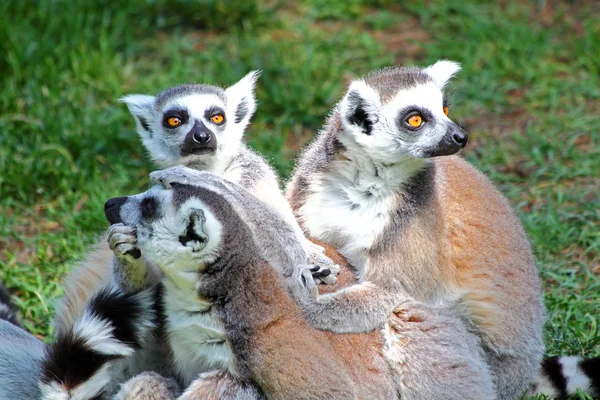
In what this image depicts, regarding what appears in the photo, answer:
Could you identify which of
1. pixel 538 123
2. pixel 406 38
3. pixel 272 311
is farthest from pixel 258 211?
pixel 406 38

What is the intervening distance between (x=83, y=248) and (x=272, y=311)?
2.57 metres

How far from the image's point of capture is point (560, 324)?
5375mm

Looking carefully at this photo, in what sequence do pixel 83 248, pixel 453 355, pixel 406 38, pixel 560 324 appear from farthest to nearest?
pixel 406 38 < pixel 83 248 < pixel 560 324 < pixel 453 355

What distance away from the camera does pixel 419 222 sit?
4445 mm

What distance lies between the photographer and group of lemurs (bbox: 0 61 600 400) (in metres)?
3.88

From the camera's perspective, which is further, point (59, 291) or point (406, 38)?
point (406, 38)

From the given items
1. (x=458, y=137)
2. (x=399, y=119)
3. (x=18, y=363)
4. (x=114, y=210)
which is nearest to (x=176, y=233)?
(x=114, y=210)

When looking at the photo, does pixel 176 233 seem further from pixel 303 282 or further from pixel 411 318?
pixel 411 318

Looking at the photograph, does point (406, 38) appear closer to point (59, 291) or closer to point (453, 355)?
A: point (59, 291)

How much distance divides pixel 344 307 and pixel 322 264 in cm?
29

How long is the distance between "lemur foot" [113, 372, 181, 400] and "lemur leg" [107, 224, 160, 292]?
1.47 ft

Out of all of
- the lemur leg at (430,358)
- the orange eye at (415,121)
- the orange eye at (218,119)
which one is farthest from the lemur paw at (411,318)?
the orange eye at (218,119)

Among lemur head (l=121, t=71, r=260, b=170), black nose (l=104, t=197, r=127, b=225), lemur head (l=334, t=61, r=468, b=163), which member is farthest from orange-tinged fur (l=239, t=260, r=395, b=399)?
lemur head (l=121, t=71, r=260, b=170)

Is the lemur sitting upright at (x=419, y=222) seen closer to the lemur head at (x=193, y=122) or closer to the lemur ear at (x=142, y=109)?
the lemur head at (x=193, y=122)
